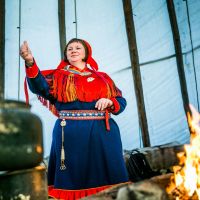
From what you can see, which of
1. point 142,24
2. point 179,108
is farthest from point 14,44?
point 179,108

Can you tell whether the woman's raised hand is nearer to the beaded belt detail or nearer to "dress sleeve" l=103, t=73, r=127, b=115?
the beaded belt detail

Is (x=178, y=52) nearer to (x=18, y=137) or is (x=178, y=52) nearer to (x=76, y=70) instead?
(x=76, y=70)

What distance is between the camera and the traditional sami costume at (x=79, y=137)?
2002mm

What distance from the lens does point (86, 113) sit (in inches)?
84.6

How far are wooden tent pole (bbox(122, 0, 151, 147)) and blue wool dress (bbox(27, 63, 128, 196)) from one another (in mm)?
1895

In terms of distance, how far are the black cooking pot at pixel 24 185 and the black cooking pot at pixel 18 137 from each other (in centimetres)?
3

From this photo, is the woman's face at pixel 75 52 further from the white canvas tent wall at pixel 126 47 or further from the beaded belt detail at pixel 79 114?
the white canvas tent wall at pixel 126 47

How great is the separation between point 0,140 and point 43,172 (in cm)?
26

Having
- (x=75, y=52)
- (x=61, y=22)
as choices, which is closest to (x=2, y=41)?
(x=61, y=22)

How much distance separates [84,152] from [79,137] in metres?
0.11

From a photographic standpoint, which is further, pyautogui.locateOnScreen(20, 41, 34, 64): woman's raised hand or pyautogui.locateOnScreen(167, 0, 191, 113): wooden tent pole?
pyautogui.locateOnScreen(167, 0, 191, 113): wooden tent pole

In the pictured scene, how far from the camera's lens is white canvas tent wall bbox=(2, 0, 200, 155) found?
12.7 ft

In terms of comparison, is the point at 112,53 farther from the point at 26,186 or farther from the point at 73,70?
the point at 26,186

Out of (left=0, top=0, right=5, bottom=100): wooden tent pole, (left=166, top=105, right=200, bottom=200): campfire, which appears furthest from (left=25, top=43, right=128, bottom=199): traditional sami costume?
(left=0, top=0, right=5, bottom=100): wooden tent pole
